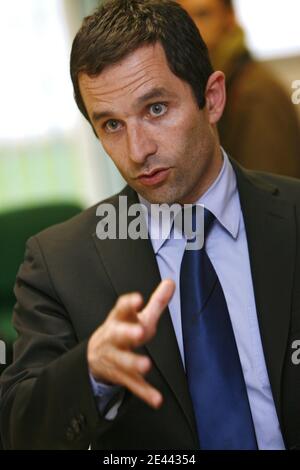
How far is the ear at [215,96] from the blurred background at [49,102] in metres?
2.10

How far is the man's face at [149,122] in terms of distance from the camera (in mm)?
1493

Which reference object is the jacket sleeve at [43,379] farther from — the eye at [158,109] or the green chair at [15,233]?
the green chair at [15,233]

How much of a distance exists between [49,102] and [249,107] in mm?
1140

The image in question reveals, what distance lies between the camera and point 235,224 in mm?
1624

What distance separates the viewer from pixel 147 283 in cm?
154

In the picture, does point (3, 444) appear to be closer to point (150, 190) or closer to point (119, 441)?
point (119, 441)

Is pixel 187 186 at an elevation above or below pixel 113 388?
above

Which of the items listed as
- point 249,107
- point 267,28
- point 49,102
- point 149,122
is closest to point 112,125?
point 149,122

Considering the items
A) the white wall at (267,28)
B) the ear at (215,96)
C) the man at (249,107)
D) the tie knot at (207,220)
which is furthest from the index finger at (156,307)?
Answer: the white wall at (267,28)

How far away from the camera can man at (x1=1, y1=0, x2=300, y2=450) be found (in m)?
1.43

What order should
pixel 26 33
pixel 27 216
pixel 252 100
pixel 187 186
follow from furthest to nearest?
pixel 26 33 → pixel 252 100 → pixel 27 216 → pixel 187 186

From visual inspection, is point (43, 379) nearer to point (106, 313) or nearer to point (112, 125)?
point (106, 313)
